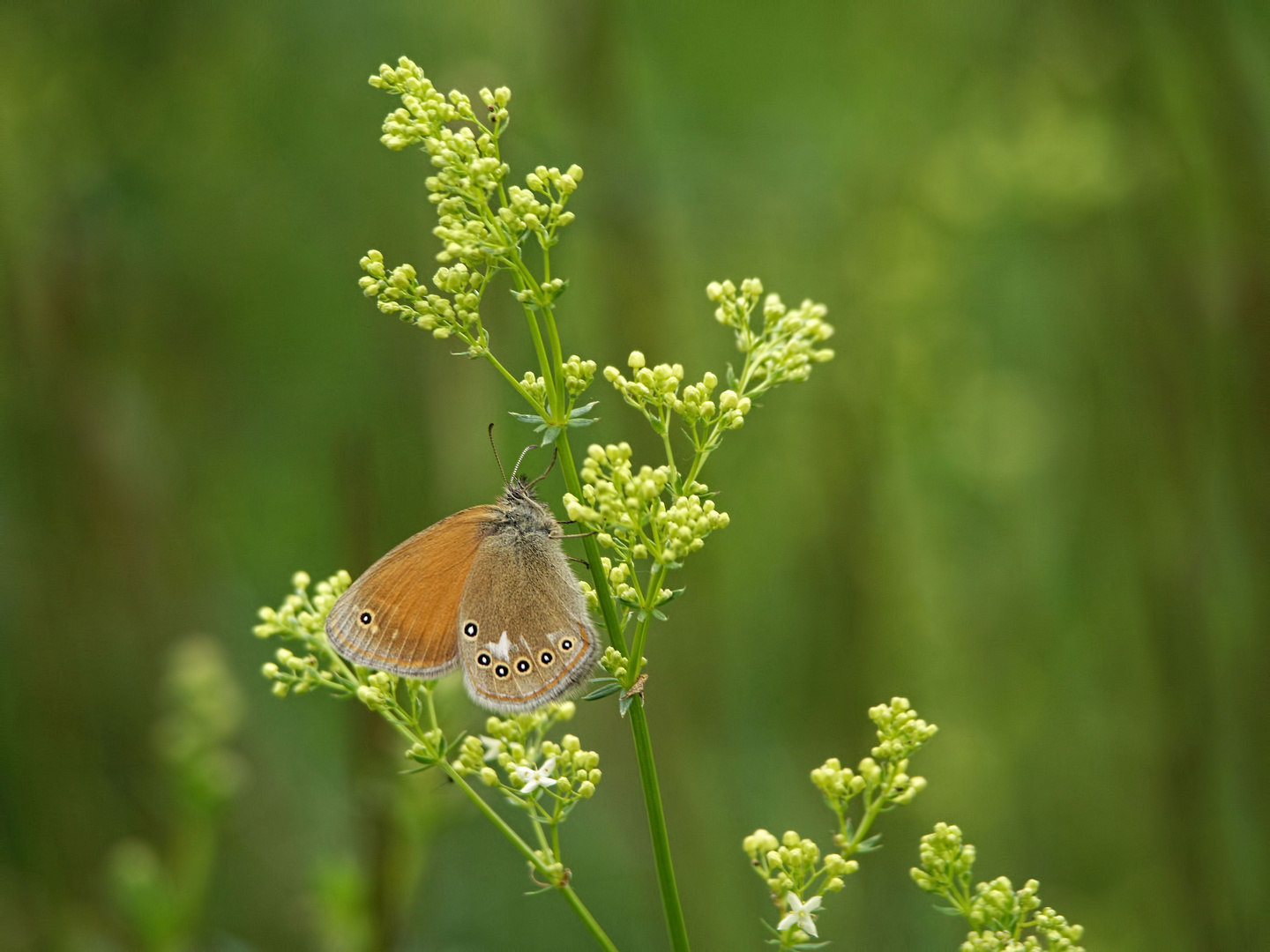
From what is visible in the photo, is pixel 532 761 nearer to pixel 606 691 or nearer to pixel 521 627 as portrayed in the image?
pixel 606 691

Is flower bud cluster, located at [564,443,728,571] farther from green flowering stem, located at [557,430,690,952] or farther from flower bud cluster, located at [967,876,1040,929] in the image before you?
flower bud cluster, located at [967,876,1040,929]

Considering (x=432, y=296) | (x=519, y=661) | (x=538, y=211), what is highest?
(x=538, y=211)

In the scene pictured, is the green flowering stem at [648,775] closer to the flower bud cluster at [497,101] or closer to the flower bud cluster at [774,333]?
the flower bud cluster at [774,333]

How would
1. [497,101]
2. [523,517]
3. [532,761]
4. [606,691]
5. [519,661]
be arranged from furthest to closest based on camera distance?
1. [523,517]
2. [519,661]
3. [532,761]
4. [497,101]
5. [606,691]

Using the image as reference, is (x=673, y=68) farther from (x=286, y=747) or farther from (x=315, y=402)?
(x=286, y=747)

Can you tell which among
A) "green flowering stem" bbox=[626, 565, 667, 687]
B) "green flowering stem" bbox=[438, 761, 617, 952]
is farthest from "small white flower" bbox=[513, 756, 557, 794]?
"green flowering stem" bbox=[626, 565, 667, 687]

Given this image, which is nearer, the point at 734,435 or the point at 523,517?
the point at 523,517

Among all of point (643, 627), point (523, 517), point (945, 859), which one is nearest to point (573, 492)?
point (643, 627)

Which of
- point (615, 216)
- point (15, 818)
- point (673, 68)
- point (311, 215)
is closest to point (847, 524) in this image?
point (615, 216)

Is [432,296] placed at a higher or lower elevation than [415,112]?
lower
